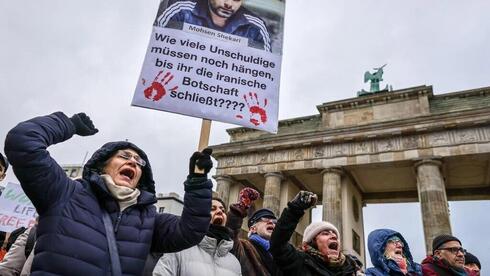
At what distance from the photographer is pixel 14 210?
7.01 m

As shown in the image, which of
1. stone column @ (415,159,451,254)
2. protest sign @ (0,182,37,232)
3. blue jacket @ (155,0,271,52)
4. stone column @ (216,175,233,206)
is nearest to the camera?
blue jacket @ (155,0,271,52)

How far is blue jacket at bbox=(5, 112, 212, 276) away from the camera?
1674 mm

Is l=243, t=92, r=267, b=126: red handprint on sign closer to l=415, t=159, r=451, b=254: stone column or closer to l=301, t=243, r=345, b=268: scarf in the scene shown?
l=301, t=243, r=345, b=268: scarf

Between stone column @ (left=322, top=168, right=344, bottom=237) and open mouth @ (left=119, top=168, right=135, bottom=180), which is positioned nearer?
open mouth @ (left=119, top=168, right=135, bottom=180)

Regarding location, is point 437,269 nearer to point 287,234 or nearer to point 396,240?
point 396,240

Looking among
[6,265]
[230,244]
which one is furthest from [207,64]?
[6,265]

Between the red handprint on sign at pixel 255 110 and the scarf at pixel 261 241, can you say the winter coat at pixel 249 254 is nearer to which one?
the scarf at pixel 261 241

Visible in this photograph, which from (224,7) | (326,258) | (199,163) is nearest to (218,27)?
(224,7)

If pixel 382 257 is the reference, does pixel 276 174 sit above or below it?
above

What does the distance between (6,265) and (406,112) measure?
18.8 metres

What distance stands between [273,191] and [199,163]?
1700 centimetres

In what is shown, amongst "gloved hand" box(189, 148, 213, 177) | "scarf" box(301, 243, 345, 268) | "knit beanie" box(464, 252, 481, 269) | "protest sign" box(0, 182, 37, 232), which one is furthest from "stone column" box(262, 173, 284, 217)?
"gloved hand" box(189, 148, 213, 177)

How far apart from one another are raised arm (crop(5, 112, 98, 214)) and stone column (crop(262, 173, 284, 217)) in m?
17.0

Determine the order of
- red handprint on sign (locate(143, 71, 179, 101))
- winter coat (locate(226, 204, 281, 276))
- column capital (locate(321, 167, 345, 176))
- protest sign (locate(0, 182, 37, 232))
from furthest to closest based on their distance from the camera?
1. column capital (locate(321, 167, 345, 176))
2. protest sign (locate(0, 182, 37, 232))
3. winter coat (locate(226, 204, 281, 276))
4. red handprint on sign (locate(143, 71, 179, 101))
